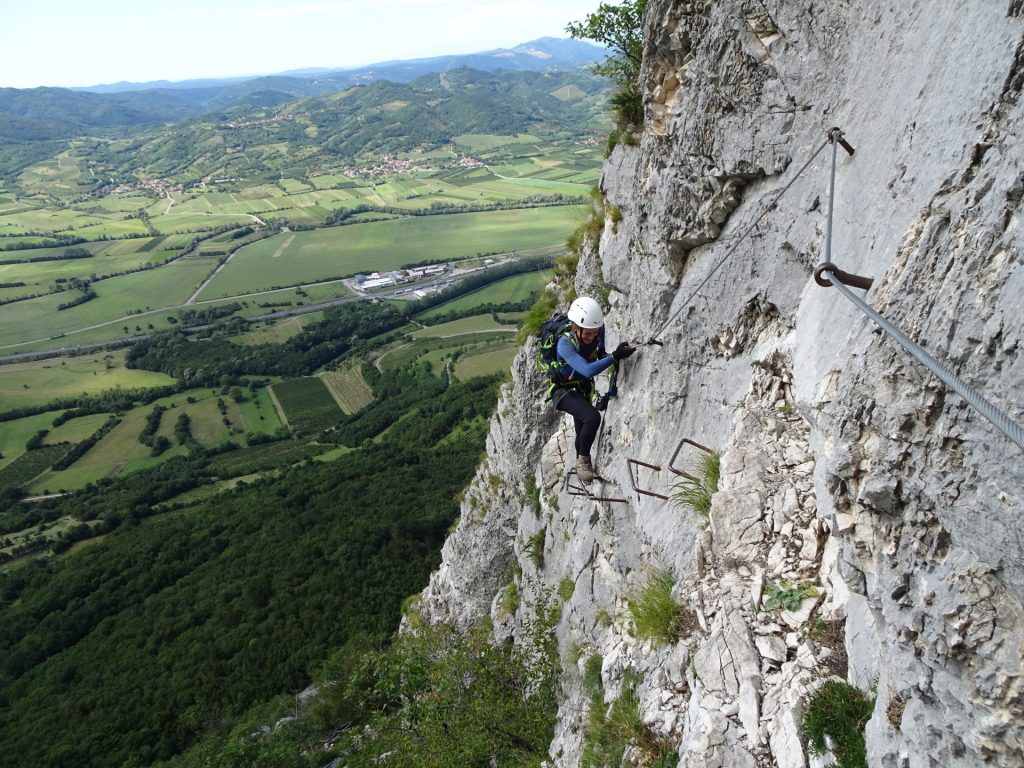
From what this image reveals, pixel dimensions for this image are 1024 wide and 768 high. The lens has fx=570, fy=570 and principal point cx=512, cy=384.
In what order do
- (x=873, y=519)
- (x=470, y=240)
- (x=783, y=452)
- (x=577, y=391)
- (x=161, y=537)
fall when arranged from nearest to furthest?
(x=873, y=519), (x=783, y=452), (x=577, y=391), (x=161, y=537), (x=470, y=240)

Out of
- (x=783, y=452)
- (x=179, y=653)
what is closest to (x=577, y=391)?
(x=783, y=452)

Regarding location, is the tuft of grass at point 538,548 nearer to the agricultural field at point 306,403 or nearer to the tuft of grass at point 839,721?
the tuft of grass at point 839,721

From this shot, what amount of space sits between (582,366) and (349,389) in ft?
373

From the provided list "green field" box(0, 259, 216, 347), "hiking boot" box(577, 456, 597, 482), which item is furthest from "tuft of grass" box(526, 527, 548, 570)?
"green field" box(0, 259, 216, 347)

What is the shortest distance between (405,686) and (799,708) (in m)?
13.4

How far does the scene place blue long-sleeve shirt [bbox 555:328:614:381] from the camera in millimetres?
8844

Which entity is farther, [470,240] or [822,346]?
[470,240]

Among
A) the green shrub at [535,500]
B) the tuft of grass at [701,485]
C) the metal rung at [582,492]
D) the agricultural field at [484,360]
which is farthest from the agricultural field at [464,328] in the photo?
the tuft of grass at [701,485]

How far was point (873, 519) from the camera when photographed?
12.9ft

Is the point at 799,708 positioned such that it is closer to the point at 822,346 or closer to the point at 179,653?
the point at 822,346

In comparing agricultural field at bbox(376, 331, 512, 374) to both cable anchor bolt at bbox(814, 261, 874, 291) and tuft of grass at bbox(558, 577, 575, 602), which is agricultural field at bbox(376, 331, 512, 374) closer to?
tuft of grass at bbox(558, 577, 575, 602)

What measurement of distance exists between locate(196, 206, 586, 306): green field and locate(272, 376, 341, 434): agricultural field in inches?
2287

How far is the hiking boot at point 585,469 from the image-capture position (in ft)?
37.8

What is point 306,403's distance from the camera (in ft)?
368
